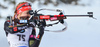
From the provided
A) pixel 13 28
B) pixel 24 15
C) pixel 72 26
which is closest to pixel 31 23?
pixel 24 15

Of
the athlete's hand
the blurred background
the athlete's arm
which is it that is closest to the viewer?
the athlete's arm

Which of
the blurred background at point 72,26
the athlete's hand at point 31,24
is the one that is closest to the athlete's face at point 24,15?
the athlete's hand at point 31,24

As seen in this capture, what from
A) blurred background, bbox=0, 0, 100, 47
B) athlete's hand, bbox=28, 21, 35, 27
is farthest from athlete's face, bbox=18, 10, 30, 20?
blurred background, bbox=0, 0, 100, 47

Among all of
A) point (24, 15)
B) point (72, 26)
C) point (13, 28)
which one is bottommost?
point (72, 26)

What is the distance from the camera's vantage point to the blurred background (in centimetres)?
659

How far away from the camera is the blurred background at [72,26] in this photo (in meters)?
6.59

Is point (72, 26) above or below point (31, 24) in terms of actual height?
below

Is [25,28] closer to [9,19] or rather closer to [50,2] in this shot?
[9,19]

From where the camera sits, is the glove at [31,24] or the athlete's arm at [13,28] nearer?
the athlete's arm at [13,28]

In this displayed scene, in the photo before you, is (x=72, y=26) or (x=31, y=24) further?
(x=72, y=26)

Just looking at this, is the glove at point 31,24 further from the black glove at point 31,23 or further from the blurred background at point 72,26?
the blurred background at point 72,26

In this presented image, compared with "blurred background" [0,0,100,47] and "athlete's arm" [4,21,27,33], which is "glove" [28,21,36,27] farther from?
"blurred background" [0,0,100,47]

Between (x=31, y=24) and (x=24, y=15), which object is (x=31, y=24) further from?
(x=24, y=15)

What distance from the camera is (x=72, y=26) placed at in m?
7.18
